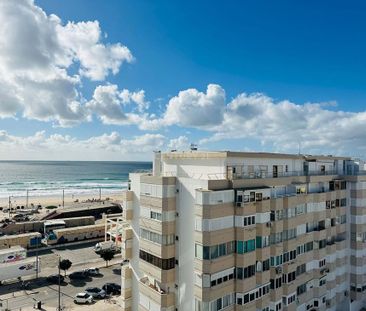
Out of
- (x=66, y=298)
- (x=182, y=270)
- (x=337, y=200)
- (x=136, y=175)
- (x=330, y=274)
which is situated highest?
(x=136, y=175)

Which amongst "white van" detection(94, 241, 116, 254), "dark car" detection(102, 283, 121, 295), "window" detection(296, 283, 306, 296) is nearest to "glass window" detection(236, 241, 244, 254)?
"window" detection(296, 283, 306, 296)

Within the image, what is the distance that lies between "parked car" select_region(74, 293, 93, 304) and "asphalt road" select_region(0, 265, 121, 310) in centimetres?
82

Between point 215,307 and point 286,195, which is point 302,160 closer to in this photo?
point 286,195

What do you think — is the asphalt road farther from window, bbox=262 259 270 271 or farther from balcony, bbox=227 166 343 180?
balcony, bbox=227 166 343 180

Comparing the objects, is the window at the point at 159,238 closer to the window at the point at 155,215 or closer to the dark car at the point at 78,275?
the window at the point at 155,215

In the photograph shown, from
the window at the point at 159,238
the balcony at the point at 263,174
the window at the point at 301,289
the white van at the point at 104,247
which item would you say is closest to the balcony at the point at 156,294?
the window at the point at 159,238

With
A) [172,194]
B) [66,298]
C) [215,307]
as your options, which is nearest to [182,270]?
[215,307]

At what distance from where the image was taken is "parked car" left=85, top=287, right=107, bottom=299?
51906mm

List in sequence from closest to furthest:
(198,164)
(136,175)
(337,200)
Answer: (198,164)
(136,175)
(337,200)

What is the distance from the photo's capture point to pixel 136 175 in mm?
40125

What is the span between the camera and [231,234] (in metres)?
33.9

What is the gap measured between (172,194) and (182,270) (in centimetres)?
787

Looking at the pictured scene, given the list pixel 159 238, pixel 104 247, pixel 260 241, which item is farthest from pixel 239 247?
pixel 104 247

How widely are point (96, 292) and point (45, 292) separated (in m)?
8.14
